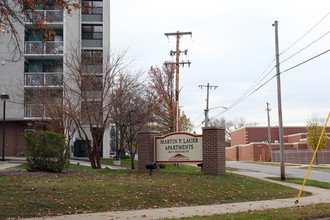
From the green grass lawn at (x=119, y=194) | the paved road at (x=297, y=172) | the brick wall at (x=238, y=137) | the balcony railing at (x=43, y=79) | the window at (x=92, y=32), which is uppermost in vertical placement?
the window at (x=92, y=32)

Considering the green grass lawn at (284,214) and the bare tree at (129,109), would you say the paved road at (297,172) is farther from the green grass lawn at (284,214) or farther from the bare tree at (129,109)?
the green grass lawn at (284,214)

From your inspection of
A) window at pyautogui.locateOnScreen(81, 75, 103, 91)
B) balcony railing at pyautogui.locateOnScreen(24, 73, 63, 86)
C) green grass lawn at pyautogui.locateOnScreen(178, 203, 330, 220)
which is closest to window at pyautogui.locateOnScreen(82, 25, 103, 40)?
balcony railing at pyautogui.locateOnScreen(24, 73, 63, 86)

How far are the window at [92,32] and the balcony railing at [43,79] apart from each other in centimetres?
834

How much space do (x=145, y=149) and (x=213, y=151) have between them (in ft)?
10.4

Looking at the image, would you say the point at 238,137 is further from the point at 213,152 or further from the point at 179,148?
the point at 213,152

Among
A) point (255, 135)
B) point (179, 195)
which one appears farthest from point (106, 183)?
point (255, 135)

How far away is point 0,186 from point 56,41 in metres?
25.8

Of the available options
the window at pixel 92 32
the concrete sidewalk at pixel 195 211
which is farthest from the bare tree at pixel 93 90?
the window at pixel 92 32

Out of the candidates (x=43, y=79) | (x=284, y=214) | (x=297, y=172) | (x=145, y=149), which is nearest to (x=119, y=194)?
(x=284, y=214)

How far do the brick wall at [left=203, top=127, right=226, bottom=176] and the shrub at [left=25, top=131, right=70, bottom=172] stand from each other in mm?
6050

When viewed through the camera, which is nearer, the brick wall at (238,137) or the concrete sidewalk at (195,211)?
the concrete sidewalk at (195,211)

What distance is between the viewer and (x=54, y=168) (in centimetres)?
1694

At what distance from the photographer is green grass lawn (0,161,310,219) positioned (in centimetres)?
1021

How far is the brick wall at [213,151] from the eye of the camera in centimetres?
1748
